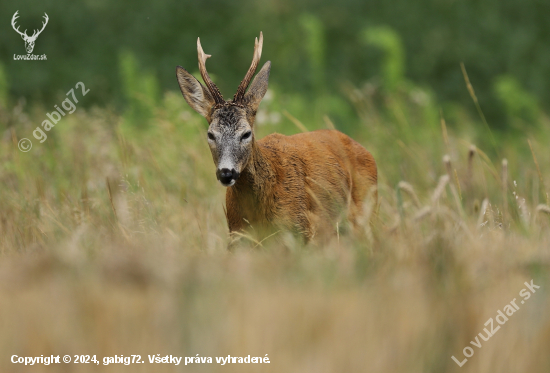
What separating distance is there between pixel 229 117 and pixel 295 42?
846 centimetres

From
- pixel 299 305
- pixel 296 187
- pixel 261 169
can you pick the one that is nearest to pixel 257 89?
pixel 261 169

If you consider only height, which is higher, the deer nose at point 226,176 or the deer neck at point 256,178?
the deer neck at point 256,178

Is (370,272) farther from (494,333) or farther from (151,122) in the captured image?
(151,122)

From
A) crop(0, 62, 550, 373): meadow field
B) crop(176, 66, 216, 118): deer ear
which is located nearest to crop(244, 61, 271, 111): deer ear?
crop(176, 66, 216, 118): deer ear

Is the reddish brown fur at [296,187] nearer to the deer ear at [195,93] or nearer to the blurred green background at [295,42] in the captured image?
the deer ear at [195,93]

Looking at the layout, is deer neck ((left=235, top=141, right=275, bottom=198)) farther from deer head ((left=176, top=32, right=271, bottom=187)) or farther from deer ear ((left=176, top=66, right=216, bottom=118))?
deer ear ((left=176, top=66, right=216, bottom=118))

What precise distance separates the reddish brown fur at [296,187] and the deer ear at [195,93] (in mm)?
468

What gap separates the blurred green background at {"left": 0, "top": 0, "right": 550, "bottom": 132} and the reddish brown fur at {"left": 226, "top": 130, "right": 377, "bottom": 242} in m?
7.15

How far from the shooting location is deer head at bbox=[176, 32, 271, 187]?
4.12m

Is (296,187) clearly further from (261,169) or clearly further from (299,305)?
(299,305)

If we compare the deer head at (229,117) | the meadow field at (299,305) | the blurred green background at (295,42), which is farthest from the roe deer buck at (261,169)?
the blurred green background at (295,42)

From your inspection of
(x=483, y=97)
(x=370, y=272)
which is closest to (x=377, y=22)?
(x=483, y=97)

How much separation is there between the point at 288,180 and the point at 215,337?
2899 mm

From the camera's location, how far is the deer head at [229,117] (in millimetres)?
4117
